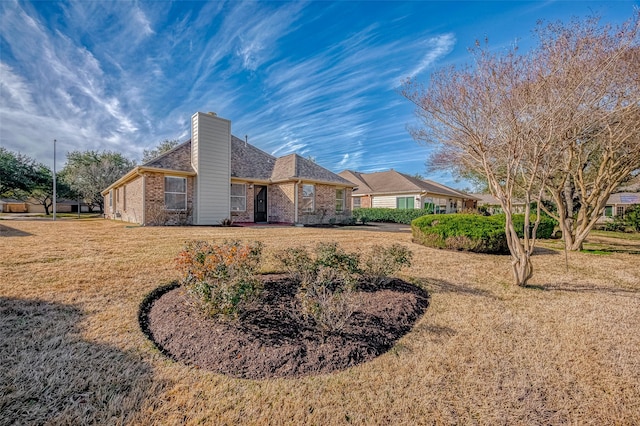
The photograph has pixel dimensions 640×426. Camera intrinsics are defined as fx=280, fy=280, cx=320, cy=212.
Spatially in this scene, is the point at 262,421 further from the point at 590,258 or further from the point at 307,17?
the point at 590,258

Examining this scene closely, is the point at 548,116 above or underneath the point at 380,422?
above

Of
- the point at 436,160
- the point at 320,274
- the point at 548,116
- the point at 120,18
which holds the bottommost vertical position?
the point at 320,274

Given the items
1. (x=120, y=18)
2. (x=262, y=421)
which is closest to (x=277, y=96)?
(x=120, y=18)

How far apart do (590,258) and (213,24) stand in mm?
12806

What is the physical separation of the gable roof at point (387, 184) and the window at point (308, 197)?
22.1ft

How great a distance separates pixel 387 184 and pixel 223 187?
14.8 m

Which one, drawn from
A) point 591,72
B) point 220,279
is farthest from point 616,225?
point 220,279

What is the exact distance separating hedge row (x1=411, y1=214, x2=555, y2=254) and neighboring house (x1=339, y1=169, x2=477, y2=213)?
1150 cm

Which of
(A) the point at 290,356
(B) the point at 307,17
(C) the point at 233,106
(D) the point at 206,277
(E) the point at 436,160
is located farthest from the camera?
(C) the point at 233,106

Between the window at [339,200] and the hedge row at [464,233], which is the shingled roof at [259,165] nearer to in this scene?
the window at [339,200]

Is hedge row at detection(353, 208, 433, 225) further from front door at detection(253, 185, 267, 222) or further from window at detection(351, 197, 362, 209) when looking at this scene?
front door at detection(253, 185, 267, 222)

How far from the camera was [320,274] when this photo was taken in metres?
3.96

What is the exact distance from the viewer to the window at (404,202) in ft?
72.5

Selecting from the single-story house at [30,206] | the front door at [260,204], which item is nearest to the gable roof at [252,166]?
the front door at [260,204]
